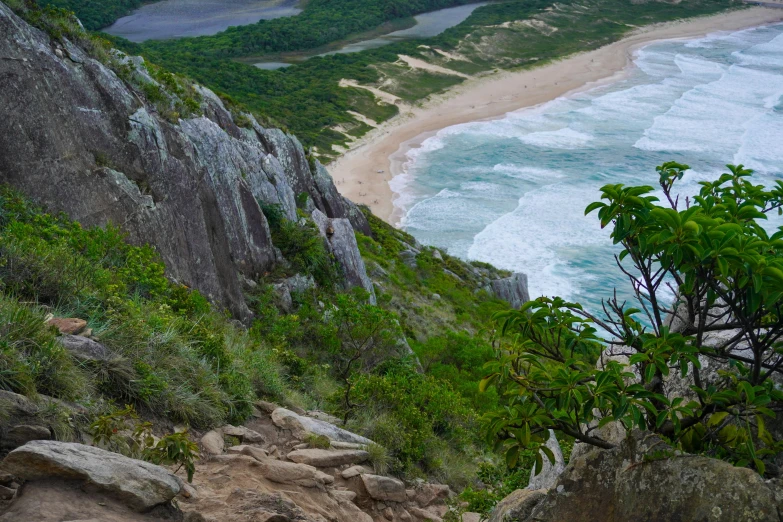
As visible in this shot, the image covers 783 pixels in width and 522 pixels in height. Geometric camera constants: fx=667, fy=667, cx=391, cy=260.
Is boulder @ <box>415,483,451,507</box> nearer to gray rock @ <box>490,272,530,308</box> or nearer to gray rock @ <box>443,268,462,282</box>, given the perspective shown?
gray rock @ <box>443,268,462,282</box>

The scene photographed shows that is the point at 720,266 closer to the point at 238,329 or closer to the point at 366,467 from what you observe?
the point at 366,467

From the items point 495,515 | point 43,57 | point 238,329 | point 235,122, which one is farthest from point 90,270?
point 235,122

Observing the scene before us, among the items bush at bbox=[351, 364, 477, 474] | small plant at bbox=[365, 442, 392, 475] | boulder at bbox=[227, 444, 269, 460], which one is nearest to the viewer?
boulder at bbox=[227, 444, 269, 460]

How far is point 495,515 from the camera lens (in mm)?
5770

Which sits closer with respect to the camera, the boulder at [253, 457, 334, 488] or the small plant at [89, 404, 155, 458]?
the small plant at [89, 404, 155, 458]

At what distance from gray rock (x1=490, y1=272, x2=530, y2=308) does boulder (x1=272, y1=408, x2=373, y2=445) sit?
2157cm

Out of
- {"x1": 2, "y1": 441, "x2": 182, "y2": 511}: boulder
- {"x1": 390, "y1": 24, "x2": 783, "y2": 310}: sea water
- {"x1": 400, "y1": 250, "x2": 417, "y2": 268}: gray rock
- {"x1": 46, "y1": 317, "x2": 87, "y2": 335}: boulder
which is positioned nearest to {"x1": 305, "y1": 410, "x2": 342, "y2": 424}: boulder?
{"x1": 46, "y1": 317, "x2": 87, "y2": 335}: boulder

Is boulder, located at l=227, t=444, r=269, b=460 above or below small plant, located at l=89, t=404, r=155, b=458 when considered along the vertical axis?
below

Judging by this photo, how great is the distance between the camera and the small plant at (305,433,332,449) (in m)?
7.72

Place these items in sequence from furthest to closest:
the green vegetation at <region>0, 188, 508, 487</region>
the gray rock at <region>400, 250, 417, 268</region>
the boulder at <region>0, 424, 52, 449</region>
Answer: the gray rock at <region>400, 250, 417, 268</region> < the green vegetation at <region>0, 188, 508, 487</region> < the boulder at <region>0, 424, 52, 449</region>

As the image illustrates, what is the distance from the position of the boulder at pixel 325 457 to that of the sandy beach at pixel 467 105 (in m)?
32.4

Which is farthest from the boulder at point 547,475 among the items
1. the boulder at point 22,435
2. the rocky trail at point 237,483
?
the boulder at point 22,435

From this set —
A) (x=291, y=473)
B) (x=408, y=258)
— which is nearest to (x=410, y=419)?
(x=291, y=473)

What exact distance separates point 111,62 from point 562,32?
94225 mm
